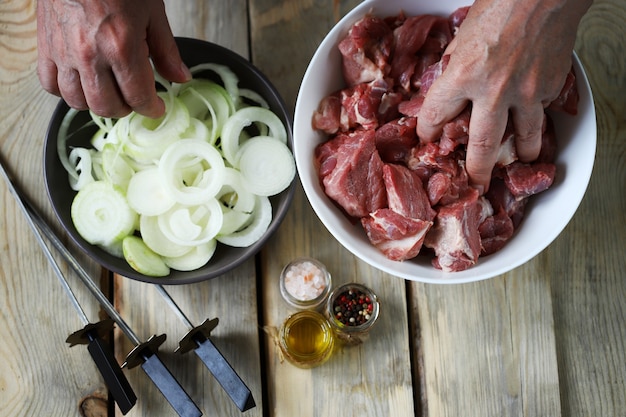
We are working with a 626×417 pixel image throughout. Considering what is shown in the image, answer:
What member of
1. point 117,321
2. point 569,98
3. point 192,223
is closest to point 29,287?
point 117,321

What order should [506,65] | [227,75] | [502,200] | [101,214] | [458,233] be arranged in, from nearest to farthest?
[506,65], [458,233], [502,200], [101,214], [227,75]

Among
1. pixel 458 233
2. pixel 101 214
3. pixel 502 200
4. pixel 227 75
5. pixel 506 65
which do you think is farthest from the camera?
pixel 227 75

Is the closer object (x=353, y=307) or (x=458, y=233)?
(x=458, y=233)

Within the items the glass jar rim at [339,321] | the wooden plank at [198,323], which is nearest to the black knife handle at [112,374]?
the wooden plank at [198,323]

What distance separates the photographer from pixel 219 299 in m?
1.81

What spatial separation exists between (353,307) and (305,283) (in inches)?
5.8

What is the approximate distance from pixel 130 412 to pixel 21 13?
120 centimetres

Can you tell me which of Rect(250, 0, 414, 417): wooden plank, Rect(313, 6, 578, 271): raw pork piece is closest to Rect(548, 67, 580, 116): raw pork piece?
Rect(313, 6, 578, 271): raw pork piece

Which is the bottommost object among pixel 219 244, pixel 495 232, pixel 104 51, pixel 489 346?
pixel 489 346

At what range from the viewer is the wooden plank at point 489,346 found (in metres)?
1.78

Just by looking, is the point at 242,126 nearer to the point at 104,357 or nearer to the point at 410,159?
the point at 410,159

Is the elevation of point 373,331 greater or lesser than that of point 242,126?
lesser

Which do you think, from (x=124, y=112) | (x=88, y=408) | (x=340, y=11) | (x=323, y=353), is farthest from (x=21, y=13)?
(x=323, y=353)

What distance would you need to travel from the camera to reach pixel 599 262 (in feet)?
6.08
